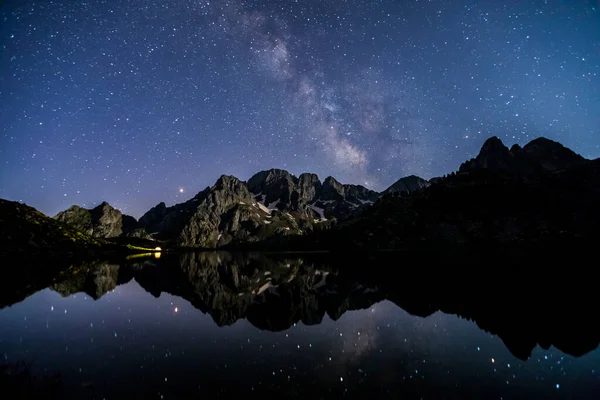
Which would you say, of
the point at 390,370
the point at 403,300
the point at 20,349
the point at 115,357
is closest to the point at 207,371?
the point at 115,357

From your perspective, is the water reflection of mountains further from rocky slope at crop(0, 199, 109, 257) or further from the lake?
rocky slope at crop(0, 199, 109, 257)

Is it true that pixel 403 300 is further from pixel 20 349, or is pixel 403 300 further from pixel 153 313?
pixel 20 349

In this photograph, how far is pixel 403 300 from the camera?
133 ft

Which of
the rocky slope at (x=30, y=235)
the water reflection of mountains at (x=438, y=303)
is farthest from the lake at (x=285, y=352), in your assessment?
the rocky slope at (x=30, y=235)

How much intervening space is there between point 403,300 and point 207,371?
30.6 meters

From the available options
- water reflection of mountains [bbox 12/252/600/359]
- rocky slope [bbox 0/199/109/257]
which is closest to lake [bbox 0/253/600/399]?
water reflection of mountains [bbox 12/252/600/359]

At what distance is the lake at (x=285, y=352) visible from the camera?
15.7 metres

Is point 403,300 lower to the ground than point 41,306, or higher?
higher

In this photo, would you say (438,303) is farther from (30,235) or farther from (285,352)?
(30,235)

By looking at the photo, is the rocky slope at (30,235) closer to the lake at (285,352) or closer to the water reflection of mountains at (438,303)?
the water reflection of mountains at (438,303)

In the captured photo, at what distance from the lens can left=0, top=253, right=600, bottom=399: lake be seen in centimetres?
1570

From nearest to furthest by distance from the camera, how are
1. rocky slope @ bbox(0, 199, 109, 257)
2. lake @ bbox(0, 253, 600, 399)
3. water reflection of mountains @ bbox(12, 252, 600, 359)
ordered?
1. lake @ bbox(0, 253, 600, 399)
2. water reflection of mountains @ bbox(12, 252, 600, 359)
3. rocky slope @ bbox(0, 199, 109, 257)

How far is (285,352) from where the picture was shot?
21.7m

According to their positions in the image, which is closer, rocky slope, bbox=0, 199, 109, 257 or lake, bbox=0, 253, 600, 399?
lake, bbox=0, 253, 600, 399
